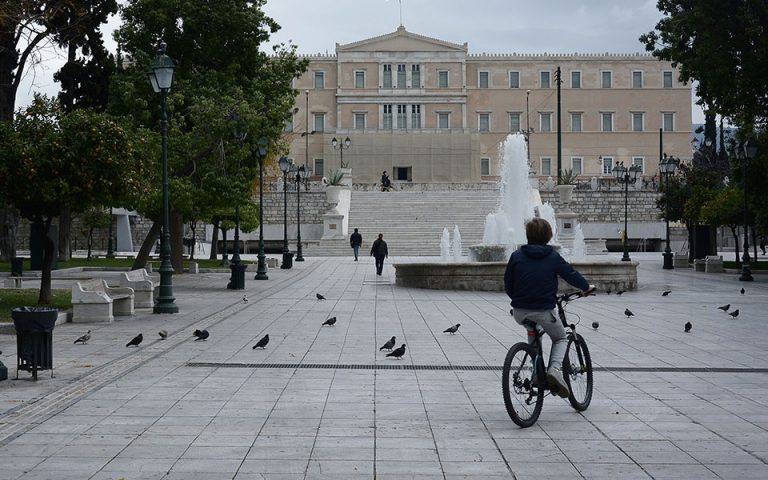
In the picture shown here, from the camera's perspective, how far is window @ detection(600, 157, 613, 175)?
268ft

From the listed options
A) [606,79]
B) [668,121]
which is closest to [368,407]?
[606,79]

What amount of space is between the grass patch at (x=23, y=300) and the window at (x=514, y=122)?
64447 mm

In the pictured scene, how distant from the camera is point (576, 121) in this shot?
268 feet

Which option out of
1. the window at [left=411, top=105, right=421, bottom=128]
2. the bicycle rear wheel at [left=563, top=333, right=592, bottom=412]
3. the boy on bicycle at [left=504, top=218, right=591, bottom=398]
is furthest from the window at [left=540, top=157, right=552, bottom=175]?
the boy on bicycle at [left=504, top=218, right=591, bottom=398]

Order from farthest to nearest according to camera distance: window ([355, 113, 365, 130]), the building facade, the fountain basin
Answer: window ([355, 113, 365, 130])
the building facade
the fountain basin

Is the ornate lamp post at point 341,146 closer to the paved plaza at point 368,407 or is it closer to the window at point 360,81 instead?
the window at point 360,81

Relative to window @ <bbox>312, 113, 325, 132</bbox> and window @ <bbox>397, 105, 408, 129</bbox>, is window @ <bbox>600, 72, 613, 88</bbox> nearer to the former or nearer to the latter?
window @ <bbox>397, 105, 408, 129</bbox>

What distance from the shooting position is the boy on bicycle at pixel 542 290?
6906 millimetres

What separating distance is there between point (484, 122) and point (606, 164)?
38.1ft

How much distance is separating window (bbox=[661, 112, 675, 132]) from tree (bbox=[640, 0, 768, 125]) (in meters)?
55.3

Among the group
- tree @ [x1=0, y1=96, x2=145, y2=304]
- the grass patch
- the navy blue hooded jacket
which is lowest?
the grass patch

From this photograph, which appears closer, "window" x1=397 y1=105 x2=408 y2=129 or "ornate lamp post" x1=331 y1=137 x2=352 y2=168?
"ornate lamp post" x1=331 y1=137 x2=352 y2=168

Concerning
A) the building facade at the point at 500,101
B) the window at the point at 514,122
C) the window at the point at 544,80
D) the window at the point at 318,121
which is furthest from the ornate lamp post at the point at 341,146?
the window at the point at 544,80

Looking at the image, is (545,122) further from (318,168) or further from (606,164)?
(318,168)
